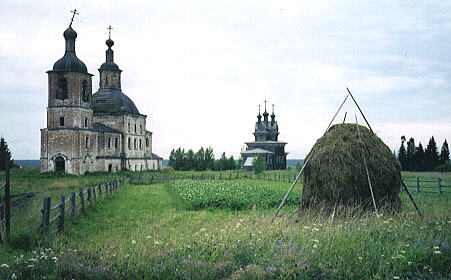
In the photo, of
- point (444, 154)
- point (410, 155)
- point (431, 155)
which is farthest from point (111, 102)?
point (444, 154)

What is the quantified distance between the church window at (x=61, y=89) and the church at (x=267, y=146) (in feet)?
114

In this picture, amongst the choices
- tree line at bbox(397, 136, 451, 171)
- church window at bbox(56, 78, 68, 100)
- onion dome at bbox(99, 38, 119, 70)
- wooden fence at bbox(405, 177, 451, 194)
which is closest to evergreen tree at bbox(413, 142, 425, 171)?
tree line at bbox(397, 136, 451, 171)

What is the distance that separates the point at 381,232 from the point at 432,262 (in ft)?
5.07

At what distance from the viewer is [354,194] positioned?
12.5 meters

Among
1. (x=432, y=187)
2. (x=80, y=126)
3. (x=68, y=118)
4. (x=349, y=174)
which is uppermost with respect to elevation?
(x=68, y=118)

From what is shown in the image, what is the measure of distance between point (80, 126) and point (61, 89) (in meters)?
4.75

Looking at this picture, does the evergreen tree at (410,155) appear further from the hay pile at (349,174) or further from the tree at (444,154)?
the hay pile at (349,174)

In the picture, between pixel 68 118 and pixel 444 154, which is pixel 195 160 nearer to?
pixel 68 118

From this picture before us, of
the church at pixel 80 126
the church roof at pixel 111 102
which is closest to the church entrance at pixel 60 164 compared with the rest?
the church at pixel 80 126

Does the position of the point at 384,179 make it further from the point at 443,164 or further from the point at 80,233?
the point at 443,164

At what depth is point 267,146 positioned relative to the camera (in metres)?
75.0

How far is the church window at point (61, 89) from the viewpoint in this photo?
43.2 meters

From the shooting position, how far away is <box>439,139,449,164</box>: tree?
55691 millimetres

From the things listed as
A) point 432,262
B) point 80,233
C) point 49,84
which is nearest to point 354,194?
point 432,262
